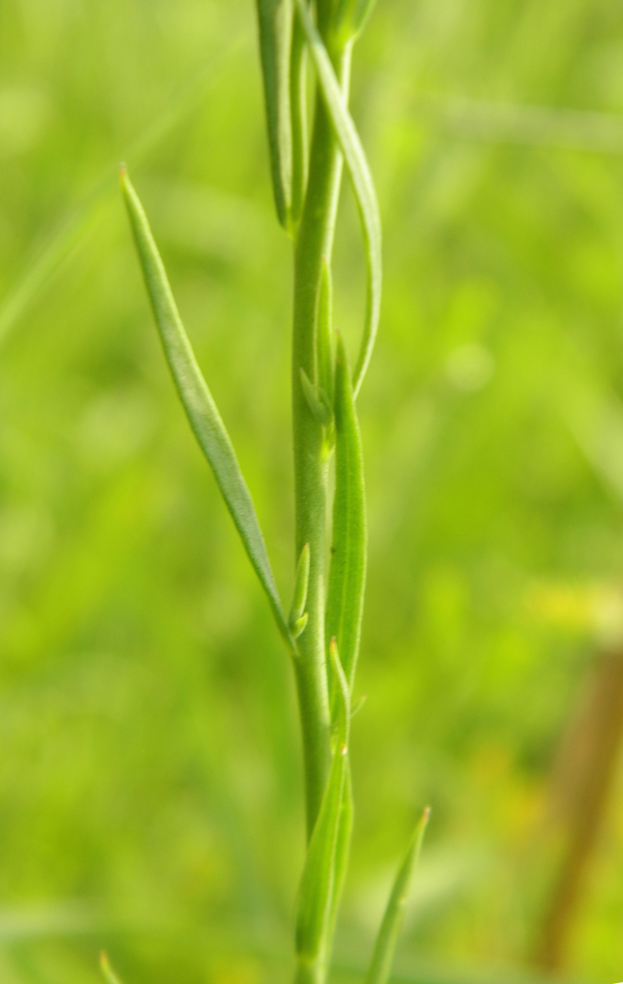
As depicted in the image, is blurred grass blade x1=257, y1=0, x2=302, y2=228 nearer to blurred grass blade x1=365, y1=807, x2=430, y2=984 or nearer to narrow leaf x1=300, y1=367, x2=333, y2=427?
narrow leaf x1=300, y1=367, x2=333, y2=427

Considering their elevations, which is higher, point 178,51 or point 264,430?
point 178,51

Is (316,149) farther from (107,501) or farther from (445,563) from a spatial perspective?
(445,563)

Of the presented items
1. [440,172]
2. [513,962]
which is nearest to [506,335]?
[440,172]

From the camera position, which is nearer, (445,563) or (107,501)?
(107,501)

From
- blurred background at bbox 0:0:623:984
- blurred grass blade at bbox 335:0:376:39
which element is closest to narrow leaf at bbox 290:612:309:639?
blurred grass blade at bbox 335:0:376:39

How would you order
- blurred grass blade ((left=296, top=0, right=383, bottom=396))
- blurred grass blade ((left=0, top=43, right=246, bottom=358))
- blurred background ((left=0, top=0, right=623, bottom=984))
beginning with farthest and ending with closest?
1. blurred background ((left=0, top=0, right=623, bottom=984))
2. blurred grass blade ((left=0, top=43, right=246, bottom=358))
3. blurred grass blade ((left=296, top=0, right=383, bottom=396))

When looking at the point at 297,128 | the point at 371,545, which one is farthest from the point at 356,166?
the point at 371,545
